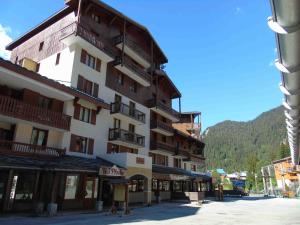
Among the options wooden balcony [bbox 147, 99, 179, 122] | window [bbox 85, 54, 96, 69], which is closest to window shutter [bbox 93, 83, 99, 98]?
window [bbox 85, 54, 96, 69]

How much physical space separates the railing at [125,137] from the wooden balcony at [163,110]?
5553 millimetres

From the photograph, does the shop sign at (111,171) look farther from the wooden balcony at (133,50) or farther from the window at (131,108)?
the wooden balcony at (133,50)

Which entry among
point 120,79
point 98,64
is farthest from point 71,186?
point 120,79

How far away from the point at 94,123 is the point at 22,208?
397 inches

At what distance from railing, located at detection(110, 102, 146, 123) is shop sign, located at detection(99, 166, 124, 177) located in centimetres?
761

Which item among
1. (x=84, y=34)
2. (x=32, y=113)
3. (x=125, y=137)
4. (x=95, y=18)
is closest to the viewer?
(x=32, y=113)

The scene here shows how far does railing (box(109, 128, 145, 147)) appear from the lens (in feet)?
96.6

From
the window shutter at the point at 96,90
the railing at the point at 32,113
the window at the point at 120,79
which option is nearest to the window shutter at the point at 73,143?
the railing at the point at 32,113

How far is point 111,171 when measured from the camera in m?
23.5

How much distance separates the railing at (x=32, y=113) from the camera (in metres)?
19.2

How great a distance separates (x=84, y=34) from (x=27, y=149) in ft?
38.9

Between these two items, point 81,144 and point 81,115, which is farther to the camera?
point 81,115

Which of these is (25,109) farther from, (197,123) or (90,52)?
(197,123)

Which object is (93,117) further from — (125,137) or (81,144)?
(125,137)
